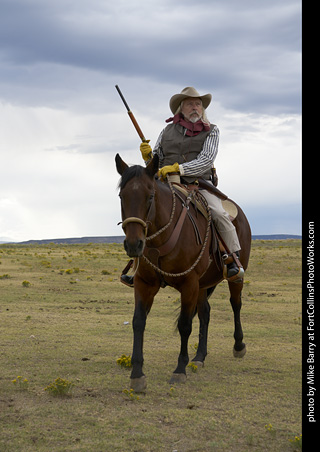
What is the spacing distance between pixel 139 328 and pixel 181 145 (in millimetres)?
2963

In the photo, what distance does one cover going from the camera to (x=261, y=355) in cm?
938

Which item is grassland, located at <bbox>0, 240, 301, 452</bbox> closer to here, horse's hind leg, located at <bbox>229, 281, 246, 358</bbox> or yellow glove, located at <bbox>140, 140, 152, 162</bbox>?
horse's hind leg, located at <bbox>229, 281, 246, 358</bbox>

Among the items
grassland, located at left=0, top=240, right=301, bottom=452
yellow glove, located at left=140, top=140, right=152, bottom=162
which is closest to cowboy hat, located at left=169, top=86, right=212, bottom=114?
yellow glove, located at left=140, top=140, right=152, bottom=162

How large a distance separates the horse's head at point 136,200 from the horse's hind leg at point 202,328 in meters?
3.18

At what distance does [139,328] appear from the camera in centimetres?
677

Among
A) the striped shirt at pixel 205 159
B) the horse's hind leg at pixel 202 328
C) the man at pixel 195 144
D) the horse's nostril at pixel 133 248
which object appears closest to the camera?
the horse's nostril at pixel 133 248

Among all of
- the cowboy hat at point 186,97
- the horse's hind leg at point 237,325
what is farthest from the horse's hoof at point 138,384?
the cowboy hat at point 186,97

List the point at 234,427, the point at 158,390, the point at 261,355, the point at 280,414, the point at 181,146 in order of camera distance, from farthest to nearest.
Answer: the point at 261,355
the point at 181,146
the point at 158,390
the point at 280,414
the point at 234,427

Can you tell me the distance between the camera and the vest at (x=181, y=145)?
26.3 ft

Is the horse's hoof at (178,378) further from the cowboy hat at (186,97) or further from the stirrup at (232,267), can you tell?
the cowboy hat at (186,97)

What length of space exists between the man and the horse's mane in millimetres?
1673
